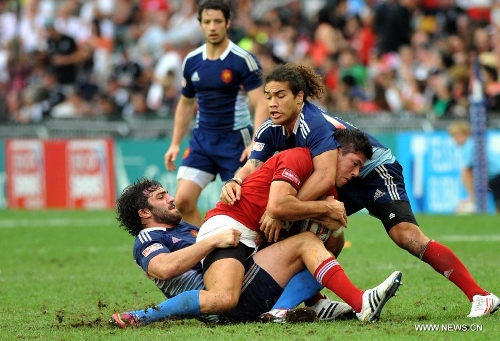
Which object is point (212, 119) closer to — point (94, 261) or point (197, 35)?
point (94, 261)

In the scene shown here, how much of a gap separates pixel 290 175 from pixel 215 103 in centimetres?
370

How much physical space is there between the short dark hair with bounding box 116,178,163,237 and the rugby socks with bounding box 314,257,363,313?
4.47 feet

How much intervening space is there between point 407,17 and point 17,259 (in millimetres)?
10614

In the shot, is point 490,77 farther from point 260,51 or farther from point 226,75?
point 226,75

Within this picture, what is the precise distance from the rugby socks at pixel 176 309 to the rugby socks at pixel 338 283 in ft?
2.69

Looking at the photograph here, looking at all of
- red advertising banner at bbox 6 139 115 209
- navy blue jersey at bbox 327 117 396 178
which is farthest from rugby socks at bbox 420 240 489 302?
red advertising banner at bbox 6 139 115 209

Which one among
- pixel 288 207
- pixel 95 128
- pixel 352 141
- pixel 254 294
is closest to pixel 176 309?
pixel 254 294

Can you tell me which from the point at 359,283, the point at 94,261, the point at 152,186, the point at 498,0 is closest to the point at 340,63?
the point at 498,0

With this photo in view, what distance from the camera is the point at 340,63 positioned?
1911 centimetres

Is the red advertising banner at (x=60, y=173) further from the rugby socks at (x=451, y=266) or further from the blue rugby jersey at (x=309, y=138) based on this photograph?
the rugby socks at (x=451, y=266)

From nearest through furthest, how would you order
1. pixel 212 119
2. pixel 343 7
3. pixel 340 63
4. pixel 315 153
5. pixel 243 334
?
pixel 243 334 < pixel 315 153 < pixel 212 119 < pixel 340 63 < pixel 343 7

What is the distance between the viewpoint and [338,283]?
639cm

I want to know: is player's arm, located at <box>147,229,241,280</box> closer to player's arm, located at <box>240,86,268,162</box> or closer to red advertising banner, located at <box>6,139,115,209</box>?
player's arm, located at <box>240,86,268,162</box>

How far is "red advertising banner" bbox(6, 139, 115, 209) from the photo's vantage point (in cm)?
1844
